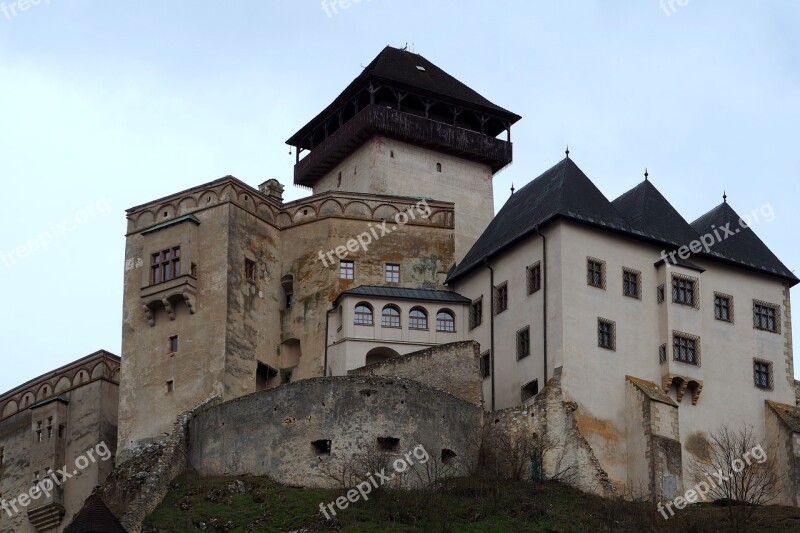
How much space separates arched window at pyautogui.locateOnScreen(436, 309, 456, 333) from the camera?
7344 cm

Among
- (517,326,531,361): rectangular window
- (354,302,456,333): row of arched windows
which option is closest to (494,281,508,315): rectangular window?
(517,326,531,361): rectangular window

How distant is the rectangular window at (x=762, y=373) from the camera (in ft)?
232

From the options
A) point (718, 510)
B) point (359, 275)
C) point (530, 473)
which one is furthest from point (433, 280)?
point (718, 510)

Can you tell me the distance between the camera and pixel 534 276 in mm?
69375

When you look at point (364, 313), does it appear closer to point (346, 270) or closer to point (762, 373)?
point (346, 270)

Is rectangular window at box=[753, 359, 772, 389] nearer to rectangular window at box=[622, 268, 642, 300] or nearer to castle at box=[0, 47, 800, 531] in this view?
castle at box=[0, 47, 800, 531]

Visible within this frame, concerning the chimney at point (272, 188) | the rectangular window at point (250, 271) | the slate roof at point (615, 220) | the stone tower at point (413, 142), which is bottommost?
the rectangular window at point (250, 271)

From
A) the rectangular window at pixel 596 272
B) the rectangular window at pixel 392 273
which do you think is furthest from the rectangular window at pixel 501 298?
the rectangular window at pixel 392 273

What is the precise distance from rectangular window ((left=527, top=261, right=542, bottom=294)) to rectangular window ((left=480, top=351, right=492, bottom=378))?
3776 millimetres

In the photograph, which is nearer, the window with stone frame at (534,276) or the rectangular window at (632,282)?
the window with stone frame at (534,276)

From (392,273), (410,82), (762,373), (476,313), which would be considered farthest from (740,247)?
(410,82)

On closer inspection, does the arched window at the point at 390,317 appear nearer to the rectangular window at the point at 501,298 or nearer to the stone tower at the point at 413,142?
the rectangular window at the point at 501,298

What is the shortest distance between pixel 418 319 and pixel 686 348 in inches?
464

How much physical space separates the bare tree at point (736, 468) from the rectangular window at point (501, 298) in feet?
33.3
